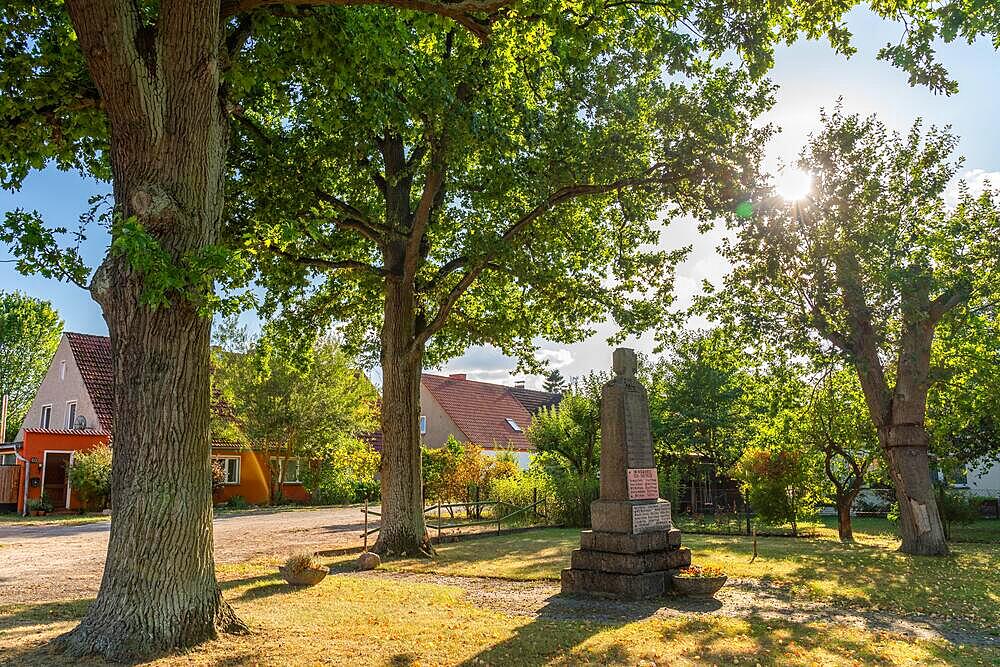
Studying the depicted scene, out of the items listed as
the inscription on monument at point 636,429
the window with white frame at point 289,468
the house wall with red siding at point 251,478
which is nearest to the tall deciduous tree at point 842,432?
the inscription on monument at point 636,429

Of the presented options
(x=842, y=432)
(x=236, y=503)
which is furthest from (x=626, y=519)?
(x=236, y=503)

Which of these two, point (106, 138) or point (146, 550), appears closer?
point (146, 550)

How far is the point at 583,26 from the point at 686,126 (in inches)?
231

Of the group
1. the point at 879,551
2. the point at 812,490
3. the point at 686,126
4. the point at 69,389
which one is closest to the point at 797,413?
the point at 812,490

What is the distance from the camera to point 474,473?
29641 mm

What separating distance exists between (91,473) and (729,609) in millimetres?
25965

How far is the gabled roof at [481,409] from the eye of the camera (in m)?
44.6

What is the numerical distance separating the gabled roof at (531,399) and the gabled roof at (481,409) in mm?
693

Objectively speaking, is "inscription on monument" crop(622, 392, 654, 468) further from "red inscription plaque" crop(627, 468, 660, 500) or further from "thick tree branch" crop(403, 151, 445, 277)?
"thick tree branch" crop(403, 151, 445, 277)

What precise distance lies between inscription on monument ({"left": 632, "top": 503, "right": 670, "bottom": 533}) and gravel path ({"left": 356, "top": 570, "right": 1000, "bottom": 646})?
1.20m

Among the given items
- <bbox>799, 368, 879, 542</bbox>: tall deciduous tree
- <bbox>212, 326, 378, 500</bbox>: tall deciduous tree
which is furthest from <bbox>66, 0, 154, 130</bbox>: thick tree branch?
<bbox>212, 326, 378, 500</bbox>: tall deciduous tree

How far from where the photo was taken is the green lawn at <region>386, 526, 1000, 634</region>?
34.9ft

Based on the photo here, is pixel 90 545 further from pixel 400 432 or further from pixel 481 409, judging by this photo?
pixel 481 409

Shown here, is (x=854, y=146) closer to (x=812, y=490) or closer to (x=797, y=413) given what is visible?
(x=797, y=413)
